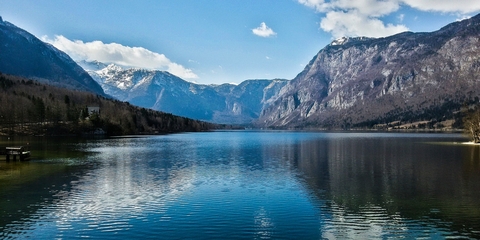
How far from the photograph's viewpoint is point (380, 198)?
35.2 m

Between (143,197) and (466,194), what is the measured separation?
107 feet

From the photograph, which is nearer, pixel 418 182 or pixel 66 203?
pixel 66 203

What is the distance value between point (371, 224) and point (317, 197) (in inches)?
398

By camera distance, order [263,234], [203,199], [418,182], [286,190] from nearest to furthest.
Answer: [263,234] < [203,199] < [286,190] < [418,182]

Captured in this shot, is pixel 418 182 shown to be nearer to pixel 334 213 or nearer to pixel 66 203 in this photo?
pixel 334 213

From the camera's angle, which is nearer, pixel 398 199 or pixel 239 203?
pixel 239 203

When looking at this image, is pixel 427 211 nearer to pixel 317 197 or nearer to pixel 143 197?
pixel 317 197

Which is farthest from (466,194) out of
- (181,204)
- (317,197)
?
(181,204)

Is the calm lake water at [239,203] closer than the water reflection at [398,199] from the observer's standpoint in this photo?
Yes

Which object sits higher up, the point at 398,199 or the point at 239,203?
the point at 239,203

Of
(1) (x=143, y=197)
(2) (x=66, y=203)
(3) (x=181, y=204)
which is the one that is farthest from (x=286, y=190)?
(2) (x=66, y=203)

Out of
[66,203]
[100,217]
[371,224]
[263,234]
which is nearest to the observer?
[263,234]

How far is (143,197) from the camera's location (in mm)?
35625

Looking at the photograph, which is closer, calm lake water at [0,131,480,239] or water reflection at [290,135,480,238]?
calm lake water at [0,131,480,239]
